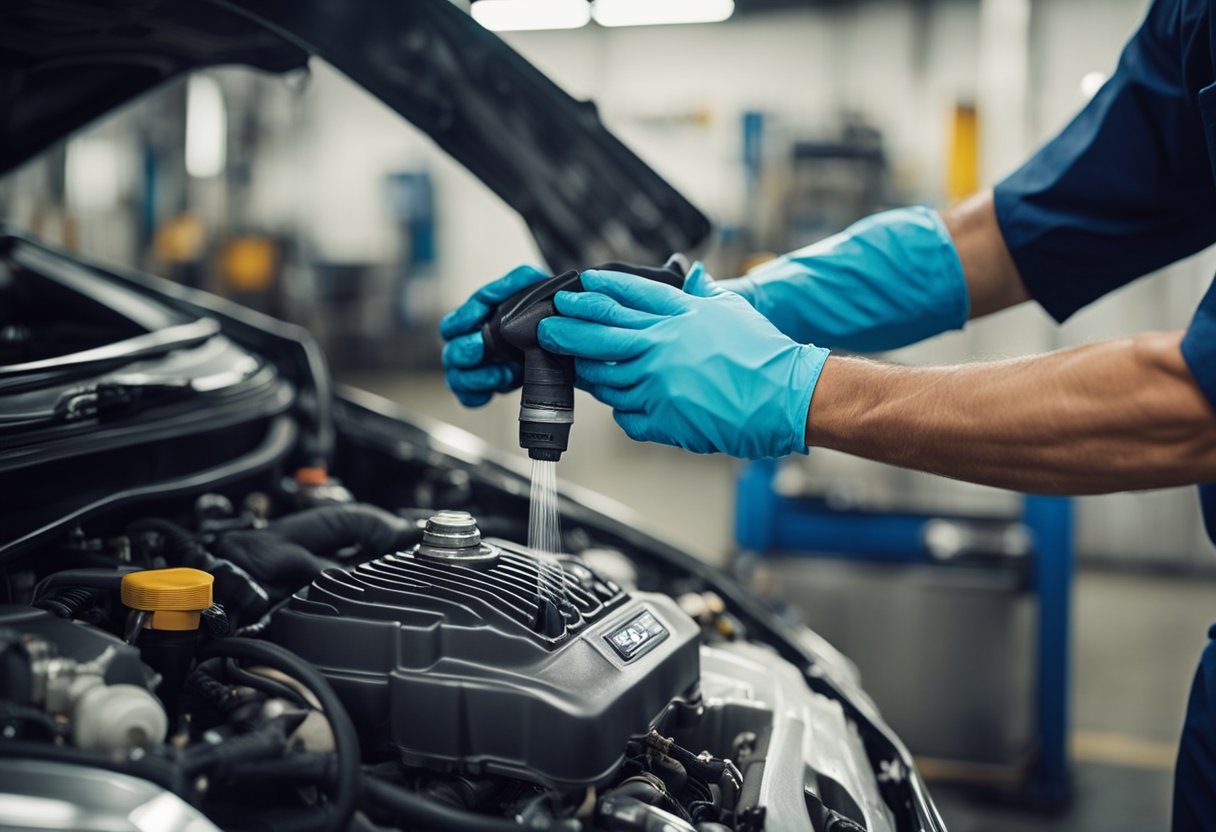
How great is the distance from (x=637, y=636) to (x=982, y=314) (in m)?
0.81

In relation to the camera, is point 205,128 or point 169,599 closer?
point 169,599

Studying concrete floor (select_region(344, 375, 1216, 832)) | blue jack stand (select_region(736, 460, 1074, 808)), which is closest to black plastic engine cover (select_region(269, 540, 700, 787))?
concrete floor (select_region(344, 375, 1216, 832))

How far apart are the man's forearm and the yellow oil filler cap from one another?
0.60m

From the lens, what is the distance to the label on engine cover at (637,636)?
982 millimetres

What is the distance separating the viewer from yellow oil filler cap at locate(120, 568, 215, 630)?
2.95 feet

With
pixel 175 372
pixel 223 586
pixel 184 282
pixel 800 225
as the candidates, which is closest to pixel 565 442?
pixel 223 586

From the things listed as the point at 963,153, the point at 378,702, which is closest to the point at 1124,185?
the point at 378,702

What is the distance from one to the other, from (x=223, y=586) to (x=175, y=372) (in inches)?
19.6

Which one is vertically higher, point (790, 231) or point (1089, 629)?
point (790, 231)

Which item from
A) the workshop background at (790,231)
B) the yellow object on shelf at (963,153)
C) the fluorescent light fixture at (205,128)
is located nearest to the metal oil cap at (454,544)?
the workshop background at (790,231)

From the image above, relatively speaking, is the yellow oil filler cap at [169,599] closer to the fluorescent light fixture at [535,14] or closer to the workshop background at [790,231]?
the workshop background at [790,231]

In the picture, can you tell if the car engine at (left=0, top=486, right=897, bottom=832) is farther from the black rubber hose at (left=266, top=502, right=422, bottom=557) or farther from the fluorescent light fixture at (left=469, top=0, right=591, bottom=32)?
the fluorescent light fixture at (left=469, top=0, right=591, bottom=32)

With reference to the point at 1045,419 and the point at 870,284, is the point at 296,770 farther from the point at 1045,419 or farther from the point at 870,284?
the point at 870,284

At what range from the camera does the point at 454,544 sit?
1049 millimetres
